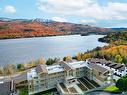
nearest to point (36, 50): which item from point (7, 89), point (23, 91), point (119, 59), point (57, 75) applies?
point (119, 59)

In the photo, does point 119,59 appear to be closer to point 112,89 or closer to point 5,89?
point 112,89

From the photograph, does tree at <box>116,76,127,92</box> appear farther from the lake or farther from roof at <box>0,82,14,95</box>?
the lake

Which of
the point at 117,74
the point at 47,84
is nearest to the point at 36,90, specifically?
the point at 47,84

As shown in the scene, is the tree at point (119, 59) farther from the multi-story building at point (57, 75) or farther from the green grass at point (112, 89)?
the green grass at point (112, 89)

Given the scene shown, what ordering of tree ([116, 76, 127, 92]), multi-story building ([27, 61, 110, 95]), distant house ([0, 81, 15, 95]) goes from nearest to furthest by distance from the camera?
tree ([116, 76, 127, 92])
distant house ([0, 81, 15, 95])
multi-story building ([27, 61, 110, 95])

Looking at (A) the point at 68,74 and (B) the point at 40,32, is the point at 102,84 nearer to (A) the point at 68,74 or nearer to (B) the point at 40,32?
(A) the point at 68,74

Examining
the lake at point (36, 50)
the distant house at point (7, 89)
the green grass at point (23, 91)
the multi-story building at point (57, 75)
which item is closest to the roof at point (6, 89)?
the distant house at point (7, 89)

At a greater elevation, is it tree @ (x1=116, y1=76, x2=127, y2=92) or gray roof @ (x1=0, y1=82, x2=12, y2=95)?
tree @ (x1=116, y1=76, x2=127, y2=92)

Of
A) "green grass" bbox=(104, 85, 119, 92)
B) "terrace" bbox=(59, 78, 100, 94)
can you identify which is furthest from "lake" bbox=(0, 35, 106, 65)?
"green grass" bbox=(104, 85, 119, 92)

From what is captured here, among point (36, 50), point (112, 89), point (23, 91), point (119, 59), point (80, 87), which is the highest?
point (119, 59)
